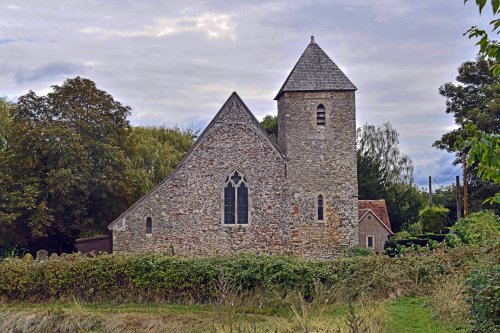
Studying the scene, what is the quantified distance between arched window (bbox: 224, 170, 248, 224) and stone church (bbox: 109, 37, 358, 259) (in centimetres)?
4

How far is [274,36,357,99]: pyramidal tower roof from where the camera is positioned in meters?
27.0

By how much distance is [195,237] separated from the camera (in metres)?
26.4

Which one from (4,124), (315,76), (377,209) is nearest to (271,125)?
(377,209)

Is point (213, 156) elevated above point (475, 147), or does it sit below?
above

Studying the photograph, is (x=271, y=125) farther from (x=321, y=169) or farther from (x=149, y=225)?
(x=149, y=225)

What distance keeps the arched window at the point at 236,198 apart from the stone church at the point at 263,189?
0.04m

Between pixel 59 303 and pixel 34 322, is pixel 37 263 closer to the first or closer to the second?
pixel 59 303

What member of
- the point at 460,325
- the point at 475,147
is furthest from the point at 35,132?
the point at 475,147

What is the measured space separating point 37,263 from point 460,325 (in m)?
13.4

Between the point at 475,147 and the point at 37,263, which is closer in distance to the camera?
the point at 475,147

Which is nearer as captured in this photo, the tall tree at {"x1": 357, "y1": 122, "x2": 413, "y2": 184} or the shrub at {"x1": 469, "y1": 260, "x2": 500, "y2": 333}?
the shrub at {"x1": 469, "y1": 260, "x2": 500, "y2": 333}

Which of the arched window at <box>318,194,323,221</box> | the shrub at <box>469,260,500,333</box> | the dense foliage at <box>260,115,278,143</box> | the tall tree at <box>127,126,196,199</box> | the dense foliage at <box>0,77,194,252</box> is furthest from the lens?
the dense foliage at <box>260,115,278,143</box>

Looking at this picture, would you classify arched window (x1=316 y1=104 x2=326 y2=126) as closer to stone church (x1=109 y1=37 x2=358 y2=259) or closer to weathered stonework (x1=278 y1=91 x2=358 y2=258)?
stone church (x1=109 y1=37 x2=358 y2=259)

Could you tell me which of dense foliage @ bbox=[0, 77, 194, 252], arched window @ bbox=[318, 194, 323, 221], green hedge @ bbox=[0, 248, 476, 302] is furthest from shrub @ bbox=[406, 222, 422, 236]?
green hedge @ bbox=[0, 248, 476, 302]
